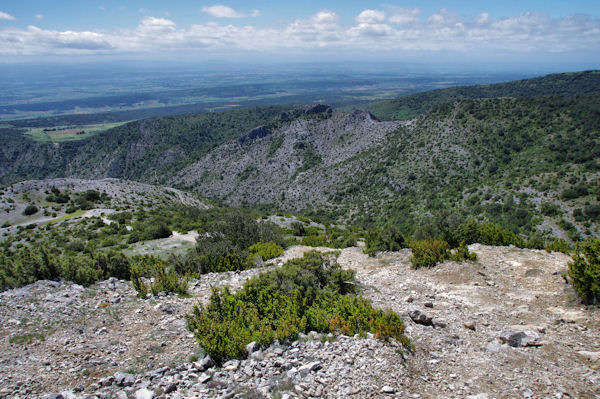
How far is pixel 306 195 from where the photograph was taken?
2309 inches

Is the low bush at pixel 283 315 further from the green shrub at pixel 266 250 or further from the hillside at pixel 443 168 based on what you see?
the hillside at pixel 443 168

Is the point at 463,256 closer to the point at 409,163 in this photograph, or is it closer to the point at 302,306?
the point at 302,306

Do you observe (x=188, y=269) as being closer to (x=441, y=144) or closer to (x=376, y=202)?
(x=376, y=202)

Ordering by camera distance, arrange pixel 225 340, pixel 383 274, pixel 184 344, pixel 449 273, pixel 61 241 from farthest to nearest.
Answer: pixel 61 241, pixel 383 274, pixel 449 273, pixel 184 344, pixel 225 340

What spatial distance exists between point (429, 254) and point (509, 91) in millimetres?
108849

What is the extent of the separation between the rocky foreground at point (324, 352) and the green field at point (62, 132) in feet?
495

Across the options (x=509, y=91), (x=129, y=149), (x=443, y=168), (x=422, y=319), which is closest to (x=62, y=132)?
(x=129, y=149)

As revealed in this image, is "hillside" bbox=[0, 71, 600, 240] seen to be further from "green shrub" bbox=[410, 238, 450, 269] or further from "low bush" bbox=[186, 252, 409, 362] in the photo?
"low bush" bbox=[186, 252, 409, 362]

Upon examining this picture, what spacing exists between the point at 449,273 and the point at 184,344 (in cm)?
863

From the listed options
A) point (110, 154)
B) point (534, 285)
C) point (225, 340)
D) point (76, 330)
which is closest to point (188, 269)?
point (76, 330)

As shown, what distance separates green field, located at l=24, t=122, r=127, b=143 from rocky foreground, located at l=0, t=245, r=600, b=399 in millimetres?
150921

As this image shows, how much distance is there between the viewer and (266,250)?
15492mm

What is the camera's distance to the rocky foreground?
205 inches

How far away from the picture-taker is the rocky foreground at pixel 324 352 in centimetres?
520
